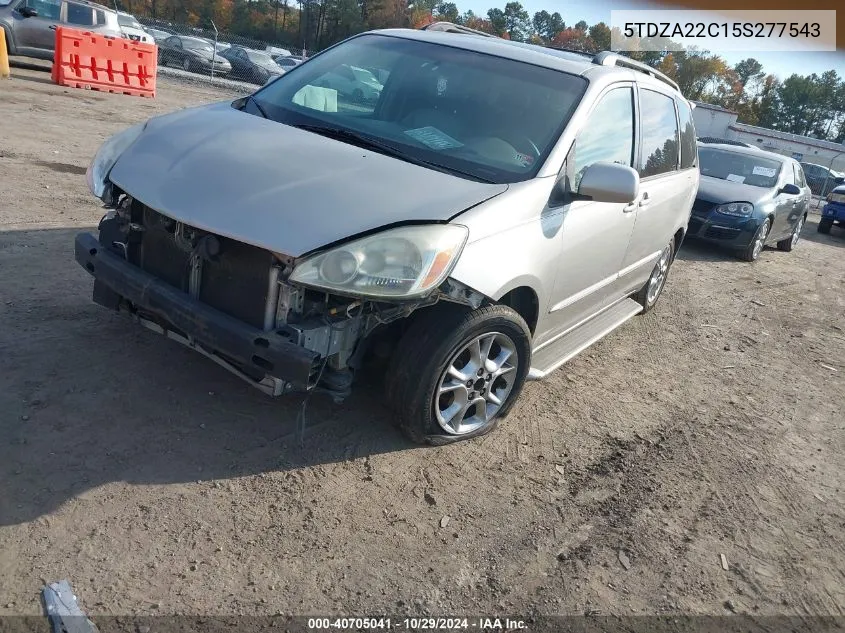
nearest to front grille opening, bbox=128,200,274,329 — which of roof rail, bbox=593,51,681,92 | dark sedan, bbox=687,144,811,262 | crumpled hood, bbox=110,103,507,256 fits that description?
crumpled hood, bbox=110,103,507,256

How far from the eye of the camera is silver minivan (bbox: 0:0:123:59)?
48.8 ft

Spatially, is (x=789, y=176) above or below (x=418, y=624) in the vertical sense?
above

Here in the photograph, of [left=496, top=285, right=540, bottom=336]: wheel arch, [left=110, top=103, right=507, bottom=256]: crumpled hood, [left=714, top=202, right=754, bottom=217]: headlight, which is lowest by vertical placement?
[left=496, top=285, right=540, bottom=336]: wheel arch

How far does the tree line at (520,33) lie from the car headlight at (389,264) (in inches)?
2012

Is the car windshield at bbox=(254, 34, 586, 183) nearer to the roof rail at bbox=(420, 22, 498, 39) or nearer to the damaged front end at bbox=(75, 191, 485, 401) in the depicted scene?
the roof rail at bbox=(420, 22, 498, 39)

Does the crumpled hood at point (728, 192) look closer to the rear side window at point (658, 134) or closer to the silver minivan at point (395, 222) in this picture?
the rear side window at point (658, 134)

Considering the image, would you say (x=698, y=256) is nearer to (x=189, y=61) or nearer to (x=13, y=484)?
(x=13, y=484)

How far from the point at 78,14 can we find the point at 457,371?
15.9m

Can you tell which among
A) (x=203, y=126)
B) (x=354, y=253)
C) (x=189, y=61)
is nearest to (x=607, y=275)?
(x=354, y=253)

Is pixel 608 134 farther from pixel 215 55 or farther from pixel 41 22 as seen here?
pixel 215 55

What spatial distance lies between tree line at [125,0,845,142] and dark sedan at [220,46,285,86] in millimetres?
29007

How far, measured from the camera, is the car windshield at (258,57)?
24.9 metres

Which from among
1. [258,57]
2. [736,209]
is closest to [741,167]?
[736,209]

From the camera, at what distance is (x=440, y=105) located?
12.9 feet
